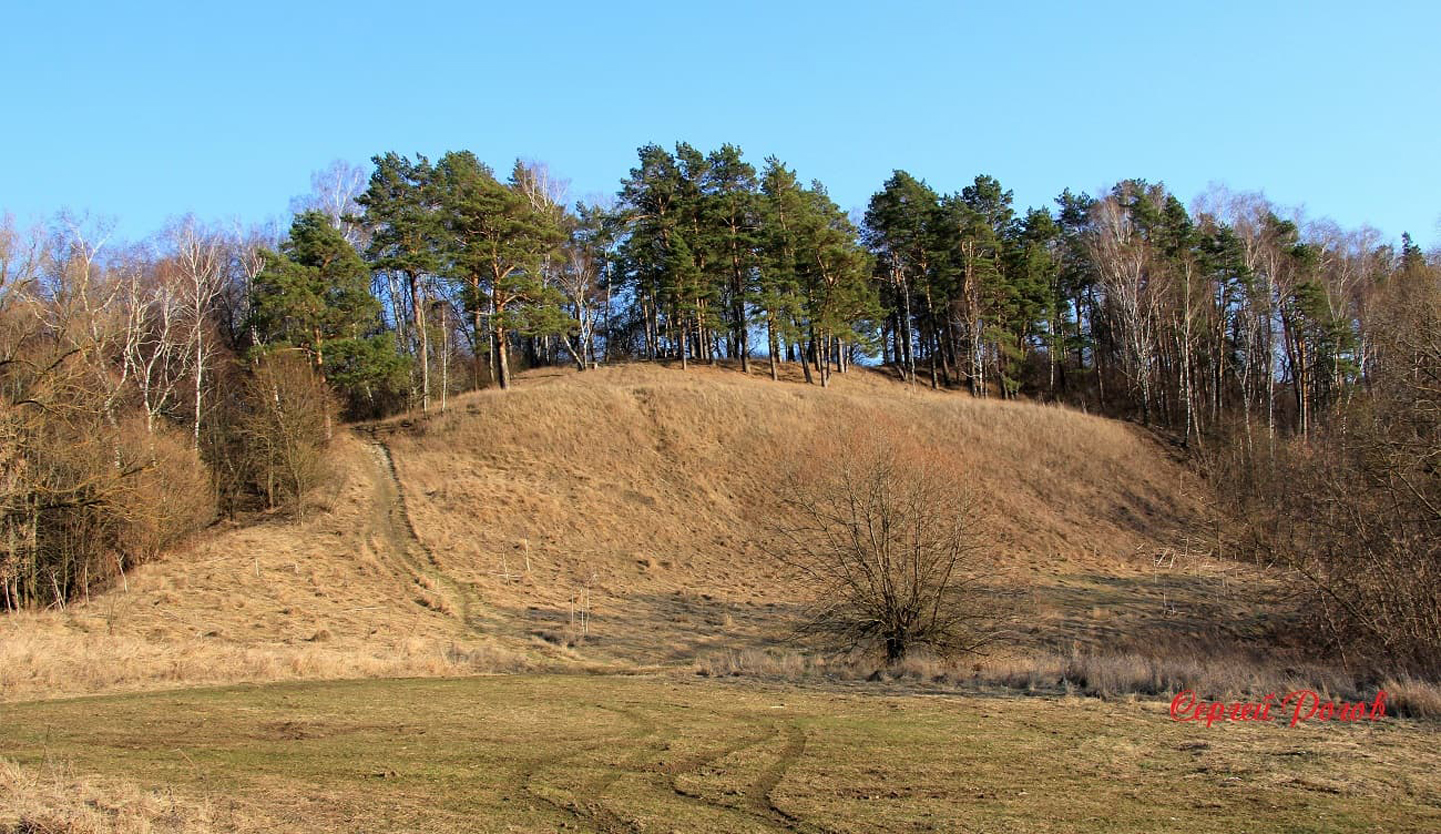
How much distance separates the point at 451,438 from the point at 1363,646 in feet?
126

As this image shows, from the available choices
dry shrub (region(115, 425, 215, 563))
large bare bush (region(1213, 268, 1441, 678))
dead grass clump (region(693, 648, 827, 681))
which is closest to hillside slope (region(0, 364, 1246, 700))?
dry shrub (region(115, 425, 215, 563))

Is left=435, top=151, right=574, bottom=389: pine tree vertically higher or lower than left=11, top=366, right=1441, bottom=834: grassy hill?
higher

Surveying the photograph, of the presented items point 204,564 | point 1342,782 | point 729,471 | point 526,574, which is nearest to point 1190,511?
point 729,471

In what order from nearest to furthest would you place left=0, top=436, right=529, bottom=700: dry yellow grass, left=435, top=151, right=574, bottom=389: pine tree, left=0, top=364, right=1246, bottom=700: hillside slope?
left=0, top=436, right=529, bottom=700: dry yellow grass < left=0, top=364, right=1246, bottom=700: hillside slope < left=435, top=151, right=574, bottom=389: pine tree

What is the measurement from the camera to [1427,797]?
700 centimetres

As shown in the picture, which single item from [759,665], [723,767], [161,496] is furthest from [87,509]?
[723,767]

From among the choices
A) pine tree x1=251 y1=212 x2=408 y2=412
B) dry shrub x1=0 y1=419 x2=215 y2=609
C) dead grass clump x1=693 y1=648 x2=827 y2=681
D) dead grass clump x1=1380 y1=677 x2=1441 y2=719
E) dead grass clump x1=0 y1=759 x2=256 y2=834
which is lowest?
dead grass clump x1=693 y1=648 x2=827 y2=681

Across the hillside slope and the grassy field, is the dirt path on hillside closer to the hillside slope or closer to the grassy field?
the hillside slope

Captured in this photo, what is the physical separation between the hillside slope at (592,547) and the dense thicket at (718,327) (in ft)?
11.2

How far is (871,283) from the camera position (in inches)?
2726

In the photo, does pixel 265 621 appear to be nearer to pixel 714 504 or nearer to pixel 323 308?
pixel 323 308

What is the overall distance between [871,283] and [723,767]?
6364cm

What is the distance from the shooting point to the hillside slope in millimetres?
23094

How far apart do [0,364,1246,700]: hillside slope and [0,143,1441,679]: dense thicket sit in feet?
11.2
